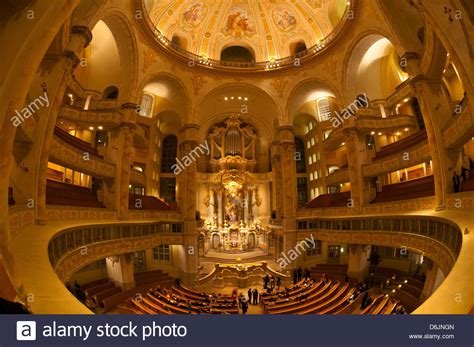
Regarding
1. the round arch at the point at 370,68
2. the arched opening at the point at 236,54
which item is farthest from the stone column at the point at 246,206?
the round arch at the point at 370,68

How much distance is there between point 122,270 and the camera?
609 inches

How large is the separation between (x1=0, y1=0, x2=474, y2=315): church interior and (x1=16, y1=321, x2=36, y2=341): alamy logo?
0.49m

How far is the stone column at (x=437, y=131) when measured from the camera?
11.0m

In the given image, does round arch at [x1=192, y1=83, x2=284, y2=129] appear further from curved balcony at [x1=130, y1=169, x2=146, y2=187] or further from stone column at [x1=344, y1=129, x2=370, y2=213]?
curved balcony at [x1=130, y1=169, x2=146, y2=187]

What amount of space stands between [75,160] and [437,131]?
1716cm

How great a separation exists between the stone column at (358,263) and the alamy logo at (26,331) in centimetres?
1807

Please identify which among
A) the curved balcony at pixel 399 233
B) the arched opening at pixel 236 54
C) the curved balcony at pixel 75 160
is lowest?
the curved balcony at pixel 399 233

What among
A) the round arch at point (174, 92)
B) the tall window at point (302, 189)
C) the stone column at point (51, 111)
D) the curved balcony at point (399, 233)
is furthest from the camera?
the tall window at point (302, 189)

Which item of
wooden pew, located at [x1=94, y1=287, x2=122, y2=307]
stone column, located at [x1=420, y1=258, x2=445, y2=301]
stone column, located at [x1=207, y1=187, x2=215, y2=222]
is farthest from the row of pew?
Answer: stone column, located at [x1=207, y1=187, x2=215, y2=222]

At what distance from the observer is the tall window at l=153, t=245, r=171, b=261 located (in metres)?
21.1

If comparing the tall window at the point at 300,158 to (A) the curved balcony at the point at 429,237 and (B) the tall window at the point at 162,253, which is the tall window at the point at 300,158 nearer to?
(A) the curved balcony at the point at 429,237
